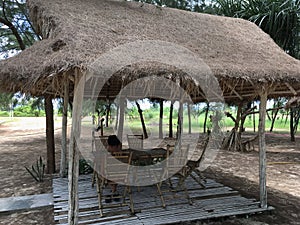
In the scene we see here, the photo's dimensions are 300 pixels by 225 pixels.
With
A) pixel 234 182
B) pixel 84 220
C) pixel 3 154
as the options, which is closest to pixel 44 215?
pixel 84 220

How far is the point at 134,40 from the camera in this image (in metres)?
3.74

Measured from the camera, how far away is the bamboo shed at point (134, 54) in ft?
9.62

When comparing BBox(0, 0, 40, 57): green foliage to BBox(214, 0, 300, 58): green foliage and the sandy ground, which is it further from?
BBox(214, 0, 300, 58): green foliage

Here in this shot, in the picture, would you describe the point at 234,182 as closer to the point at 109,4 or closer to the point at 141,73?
the point at 141,73

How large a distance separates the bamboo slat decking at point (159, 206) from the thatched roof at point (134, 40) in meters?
1.68

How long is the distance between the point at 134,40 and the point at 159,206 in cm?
230

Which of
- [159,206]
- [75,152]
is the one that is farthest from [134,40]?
[159,206]

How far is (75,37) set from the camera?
326cm

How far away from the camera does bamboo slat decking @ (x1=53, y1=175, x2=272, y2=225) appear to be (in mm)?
3403

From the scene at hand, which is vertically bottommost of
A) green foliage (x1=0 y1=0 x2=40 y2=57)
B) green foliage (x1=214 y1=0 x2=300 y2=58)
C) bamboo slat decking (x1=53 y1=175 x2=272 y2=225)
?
bamboo slat decking (x1=53 y1=175 x2=272 y2=225)

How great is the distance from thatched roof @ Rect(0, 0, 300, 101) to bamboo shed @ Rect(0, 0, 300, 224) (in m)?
0.01

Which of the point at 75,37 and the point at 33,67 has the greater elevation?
the point at 75,37

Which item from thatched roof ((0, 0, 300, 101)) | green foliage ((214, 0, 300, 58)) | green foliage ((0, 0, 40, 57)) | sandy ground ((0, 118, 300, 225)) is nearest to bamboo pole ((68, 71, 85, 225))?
thatched roof ((0, 0, 300, 101))

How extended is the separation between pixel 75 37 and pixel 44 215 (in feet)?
7.66
